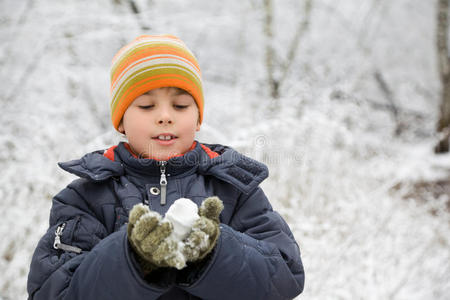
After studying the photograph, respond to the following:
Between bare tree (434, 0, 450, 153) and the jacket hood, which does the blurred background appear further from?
the jacket hood

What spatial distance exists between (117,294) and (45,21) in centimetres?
510

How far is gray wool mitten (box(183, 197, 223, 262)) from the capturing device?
96cm

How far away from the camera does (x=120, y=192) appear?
1.29 metres

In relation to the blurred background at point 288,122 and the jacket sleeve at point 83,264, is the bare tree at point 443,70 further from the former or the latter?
the jacket sleeve at point 83,264

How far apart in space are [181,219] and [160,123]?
0.44 m

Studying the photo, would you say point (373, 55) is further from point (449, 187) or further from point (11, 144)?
point (11, 144)

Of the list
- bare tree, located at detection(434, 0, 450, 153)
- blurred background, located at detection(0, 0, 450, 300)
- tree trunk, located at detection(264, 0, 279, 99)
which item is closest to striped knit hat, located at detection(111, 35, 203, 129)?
blurred background, located at detection(0, 0, 450, 300)

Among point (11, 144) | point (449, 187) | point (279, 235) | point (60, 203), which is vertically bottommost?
point (449, 187)

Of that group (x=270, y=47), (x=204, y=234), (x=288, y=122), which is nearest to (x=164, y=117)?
(x=204, y=234)

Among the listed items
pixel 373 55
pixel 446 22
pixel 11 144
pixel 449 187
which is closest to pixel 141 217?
pixel 11 144

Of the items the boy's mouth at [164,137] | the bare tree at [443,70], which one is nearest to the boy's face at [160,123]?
the boy's mouth at [164,137]

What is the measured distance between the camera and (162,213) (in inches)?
48.6

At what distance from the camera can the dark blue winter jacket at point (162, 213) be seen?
1039mm

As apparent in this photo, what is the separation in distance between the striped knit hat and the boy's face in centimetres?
3
